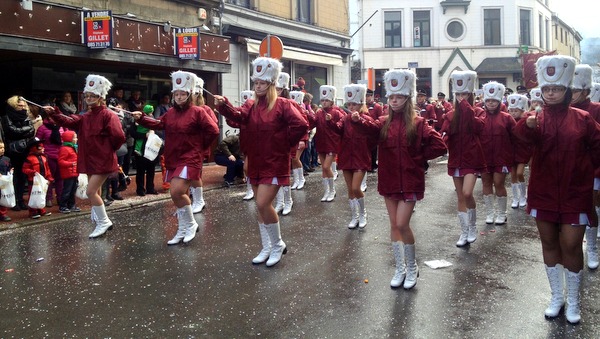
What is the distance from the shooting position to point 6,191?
9328mm

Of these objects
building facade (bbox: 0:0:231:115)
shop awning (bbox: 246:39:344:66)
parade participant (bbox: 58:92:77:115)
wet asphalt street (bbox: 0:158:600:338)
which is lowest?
wet asphalt street (bbox: 0:158:600:338)

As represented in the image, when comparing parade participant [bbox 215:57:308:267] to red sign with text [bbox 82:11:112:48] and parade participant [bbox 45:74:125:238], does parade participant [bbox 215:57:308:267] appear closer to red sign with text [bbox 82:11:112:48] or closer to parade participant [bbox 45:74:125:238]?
parade participant [bbox 45:74:125:238]

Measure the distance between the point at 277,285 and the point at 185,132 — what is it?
2682 millimetres

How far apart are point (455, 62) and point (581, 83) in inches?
1463

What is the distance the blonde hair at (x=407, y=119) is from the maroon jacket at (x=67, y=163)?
Result: 648cm

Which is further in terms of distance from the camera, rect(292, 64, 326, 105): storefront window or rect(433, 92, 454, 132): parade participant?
rect(292, 64, 326, 105): storefront window

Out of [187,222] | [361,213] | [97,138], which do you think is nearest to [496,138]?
[361,213]

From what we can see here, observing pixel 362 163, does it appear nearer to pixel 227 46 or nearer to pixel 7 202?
pixel 7 202

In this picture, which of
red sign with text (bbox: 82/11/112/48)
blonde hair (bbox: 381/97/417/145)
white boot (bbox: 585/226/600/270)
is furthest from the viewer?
red sign with text (bbox: 82/11/112/48)

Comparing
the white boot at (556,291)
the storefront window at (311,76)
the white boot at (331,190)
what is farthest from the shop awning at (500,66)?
the white boot at (556,291)

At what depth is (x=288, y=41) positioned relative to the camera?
22.9m

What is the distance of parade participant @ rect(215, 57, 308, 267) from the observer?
6711mm

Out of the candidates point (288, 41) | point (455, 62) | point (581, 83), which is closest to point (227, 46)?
point (288, 41)

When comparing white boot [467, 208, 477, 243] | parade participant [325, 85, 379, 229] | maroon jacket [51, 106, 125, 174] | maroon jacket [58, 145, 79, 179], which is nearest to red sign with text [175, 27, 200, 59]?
maroon jacket [58, 145, 79, 179]
